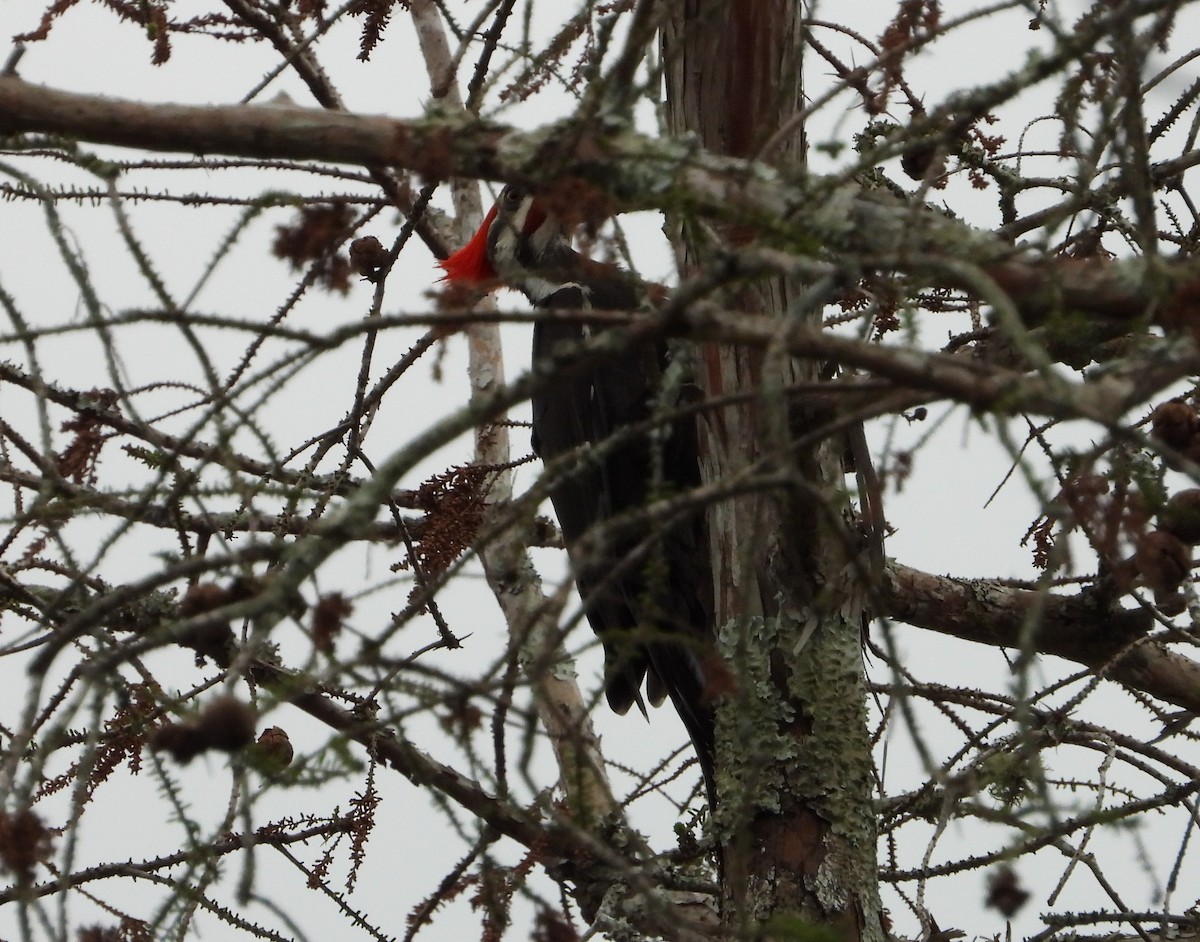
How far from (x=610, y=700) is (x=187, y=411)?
5.10 ft

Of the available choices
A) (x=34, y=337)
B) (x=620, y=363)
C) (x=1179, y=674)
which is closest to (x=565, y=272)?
(x=34, y=337)

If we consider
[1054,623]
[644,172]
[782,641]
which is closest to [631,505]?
[1054,623]

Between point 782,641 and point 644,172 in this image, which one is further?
point 782,641

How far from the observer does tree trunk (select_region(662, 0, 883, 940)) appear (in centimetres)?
211

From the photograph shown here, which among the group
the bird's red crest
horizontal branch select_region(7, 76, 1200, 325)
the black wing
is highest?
the bird's red crest

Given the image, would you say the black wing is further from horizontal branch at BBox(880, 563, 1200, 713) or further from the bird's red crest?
horizontal branch at BBox(880, 563, 1200, 713)

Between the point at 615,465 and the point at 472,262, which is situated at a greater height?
the point at 472,262

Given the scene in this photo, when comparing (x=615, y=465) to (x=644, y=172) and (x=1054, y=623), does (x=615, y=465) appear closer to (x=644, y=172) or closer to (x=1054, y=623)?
(x=1054, y=623)

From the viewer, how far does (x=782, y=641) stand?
2.19 meters

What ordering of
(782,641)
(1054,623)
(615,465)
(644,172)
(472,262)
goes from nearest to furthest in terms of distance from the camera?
(644,172) → (782,641) → (1054,623) → (615,465) → (472,262)

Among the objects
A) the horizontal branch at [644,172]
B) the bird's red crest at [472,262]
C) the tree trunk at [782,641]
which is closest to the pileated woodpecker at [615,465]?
the bird's red crest at [472,262]

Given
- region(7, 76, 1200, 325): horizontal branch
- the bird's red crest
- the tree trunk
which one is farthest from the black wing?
region(7, 76, 1200, 325): horizontal branch

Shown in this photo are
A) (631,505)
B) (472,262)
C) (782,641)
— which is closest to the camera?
(782,641)

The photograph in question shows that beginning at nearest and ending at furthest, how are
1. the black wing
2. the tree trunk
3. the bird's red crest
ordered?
the tree trunk
the black wing
the bird's red crest
